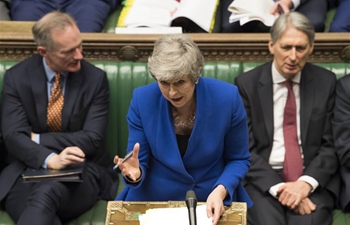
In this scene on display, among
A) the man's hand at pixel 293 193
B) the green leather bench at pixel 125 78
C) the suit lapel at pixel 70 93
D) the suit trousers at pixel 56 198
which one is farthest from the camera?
the green leather bench at pixel 125 78

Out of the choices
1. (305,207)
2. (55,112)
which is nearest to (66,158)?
(55,112)

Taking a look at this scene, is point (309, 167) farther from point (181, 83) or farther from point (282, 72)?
point (181, 83)

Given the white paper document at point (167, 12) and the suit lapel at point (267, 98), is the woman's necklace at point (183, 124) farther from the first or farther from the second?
the white paper document at point (167, 12)

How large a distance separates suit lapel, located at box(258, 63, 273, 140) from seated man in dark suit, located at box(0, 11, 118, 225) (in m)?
0.82

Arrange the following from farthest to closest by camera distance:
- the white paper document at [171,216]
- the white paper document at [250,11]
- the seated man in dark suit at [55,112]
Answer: the white paper document at [250,11]
the seated man in dark suit at [55,112]
the white paper document at [171,216]

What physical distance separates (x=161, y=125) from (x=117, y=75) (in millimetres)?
1110

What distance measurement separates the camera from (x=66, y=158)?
364cm

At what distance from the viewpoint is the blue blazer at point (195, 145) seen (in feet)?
10.1

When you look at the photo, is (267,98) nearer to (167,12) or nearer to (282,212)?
(282,212)

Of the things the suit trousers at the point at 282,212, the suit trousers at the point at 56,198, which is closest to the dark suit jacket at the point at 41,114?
the suit trousers at the point at 56,198

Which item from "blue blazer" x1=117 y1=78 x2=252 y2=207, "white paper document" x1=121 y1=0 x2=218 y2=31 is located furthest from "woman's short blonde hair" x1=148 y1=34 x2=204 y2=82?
"white paper document" x1=121 y1=0 x2=218 y2=31

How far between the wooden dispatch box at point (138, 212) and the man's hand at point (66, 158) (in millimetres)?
779

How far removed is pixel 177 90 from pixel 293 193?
39.8 inches

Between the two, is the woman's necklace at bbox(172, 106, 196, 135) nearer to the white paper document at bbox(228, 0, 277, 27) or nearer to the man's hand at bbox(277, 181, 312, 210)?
the man's hand at bbox(277, 181, 312, 210)
